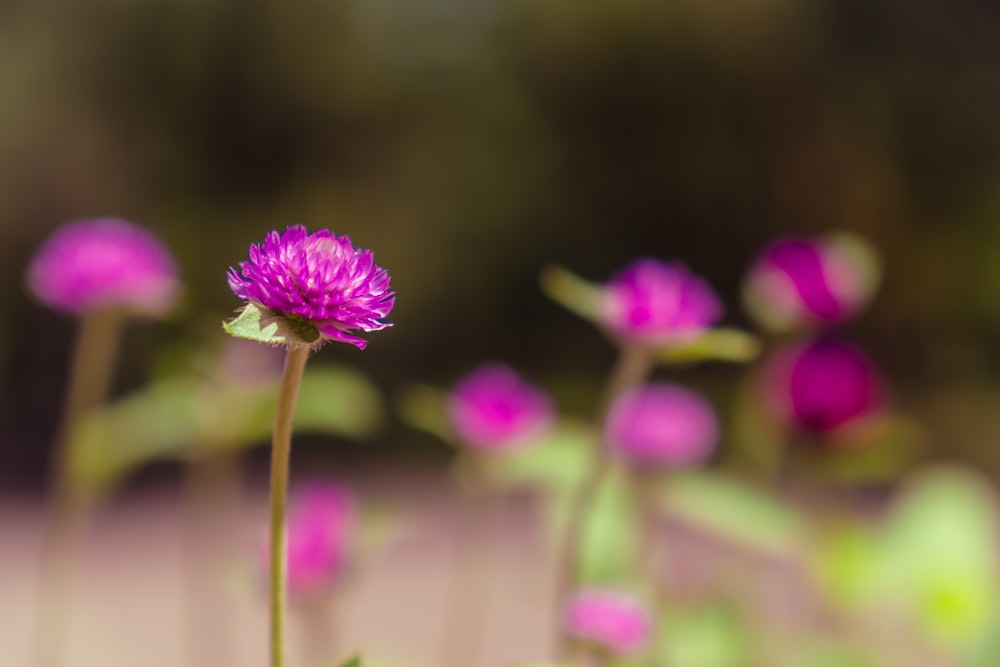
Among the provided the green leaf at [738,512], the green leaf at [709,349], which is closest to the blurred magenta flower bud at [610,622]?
the green leaf at [709,349]

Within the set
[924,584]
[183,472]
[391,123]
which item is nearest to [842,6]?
[391,123]

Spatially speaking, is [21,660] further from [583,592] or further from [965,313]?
[965,313]

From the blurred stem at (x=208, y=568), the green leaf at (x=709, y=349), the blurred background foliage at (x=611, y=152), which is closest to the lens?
the green leaf at (x=709, y=349)

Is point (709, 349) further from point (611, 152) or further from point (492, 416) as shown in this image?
point (611, 152)

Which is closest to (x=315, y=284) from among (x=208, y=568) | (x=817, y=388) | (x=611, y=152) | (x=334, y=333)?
(x=334, y=333)

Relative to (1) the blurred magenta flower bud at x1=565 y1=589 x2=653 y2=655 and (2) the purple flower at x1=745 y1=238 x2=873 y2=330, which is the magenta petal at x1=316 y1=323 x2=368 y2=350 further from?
(2) the purple flower at x1=745 y1=238 x2=873 y2=330

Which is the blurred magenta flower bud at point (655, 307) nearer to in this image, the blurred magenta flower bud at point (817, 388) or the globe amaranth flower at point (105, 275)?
the globe amaranth flower at point (105, 275)

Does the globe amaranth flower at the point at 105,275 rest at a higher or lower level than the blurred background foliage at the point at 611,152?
lower

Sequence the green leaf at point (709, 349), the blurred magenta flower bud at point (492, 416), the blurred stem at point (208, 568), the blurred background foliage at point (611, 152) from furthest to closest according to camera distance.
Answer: the blurred background foliage at point (611, 152)
the blurred stem at point (208, 568)
the blurred magenta flower bud at point (492, 416)
the green leaf at point (709, 349)

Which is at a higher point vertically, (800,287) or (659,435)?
(800,287)
